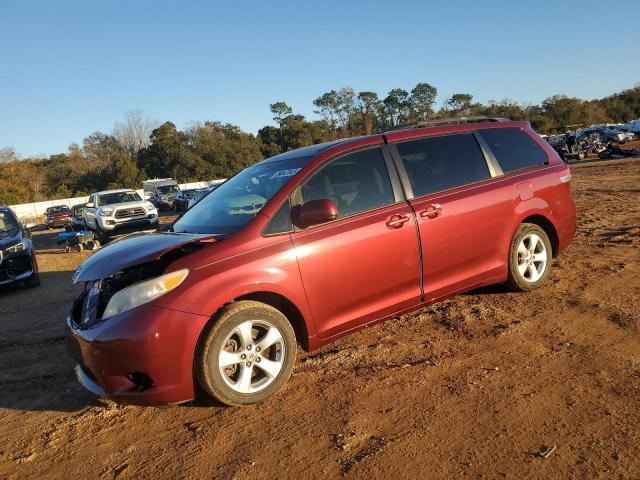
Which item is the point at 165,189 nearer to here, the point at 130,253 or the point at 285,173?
the point at 285,173

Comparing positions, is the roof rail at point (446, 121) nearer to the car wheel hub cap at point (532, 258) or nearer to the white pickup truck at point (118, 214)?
the car wheel hub cap at point (532, 258)

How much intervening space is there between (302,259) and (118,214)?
1380cm

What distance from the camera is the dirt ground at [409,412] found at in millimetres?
2498

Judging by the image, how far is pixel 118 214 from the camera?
51.1ft

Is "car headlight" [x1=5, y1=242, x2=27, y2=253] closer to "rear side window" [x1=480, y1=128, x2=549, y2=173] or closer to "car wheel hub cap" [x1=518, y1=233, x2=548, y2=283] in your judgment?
"rear side window" [x1=480, y1=128, x2=549, y2=173]

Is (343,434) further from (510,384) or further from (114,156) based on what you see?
(114,156)

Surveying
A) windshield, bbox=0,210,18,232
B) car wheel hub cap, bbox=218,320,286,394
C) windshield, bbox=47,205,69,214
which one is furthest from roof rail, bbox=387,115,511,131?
windshield, bbox=47,205,69,214

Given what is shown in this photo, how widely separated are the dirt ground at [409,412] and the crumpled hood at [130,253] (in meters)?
1.03

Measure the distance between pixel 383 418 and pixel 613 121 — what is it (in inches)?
3155

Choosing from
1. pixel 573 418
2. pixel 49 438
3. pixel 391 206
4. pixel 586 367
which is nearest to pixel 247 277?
pixel 391 206

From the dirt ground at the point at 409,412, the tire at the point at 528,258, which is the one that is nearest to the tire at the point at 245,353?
the dirt ground at the point at 409,412

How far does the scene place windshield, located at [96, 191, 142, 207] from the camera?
1658cm

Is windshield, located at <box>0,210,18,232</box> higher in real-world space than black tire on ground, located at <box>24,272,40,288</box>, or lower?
higher

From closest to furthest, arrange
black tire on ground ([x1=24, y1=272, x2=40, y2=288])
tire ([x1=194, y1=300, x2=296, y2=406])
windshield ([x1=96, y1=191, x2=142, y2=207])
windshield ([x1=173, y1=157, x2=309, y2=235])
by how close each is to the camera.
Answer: tire ([x1=194, y1=300, x2=296, y2=406]), windshield ([x1=173, y1=157, x2=309, y2=235]), black tire on ground ([x1=24, y1=272, x2=40, y2=288]), windshield ([x1=96, y1=191, x2=142, y2=207])
